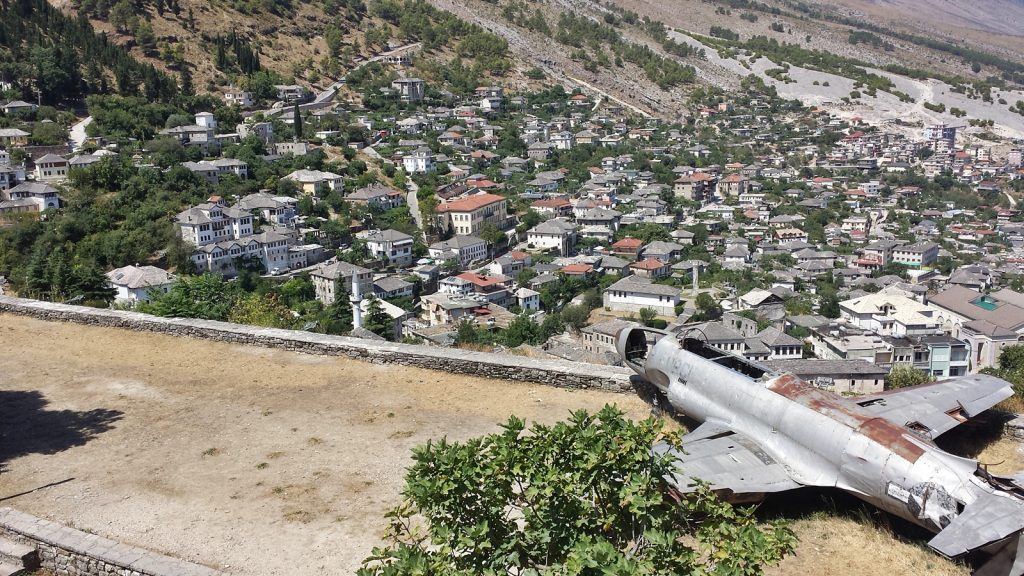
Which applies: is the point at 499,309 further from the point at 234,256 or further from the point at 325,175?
the point at 325,175

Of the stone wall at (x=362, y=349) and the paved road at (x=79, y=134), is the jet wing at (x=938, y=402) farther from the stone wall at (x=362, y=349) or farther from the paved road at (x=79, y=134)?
the paved road at (x=79, y=134)

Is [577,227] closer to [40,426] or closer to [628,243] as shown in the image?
[628,243]

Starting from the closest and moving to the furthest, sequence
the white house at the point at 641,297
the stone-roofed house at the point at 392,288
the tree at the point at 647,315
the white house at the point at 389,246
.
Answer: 1. the tree at the point at 647,315
2. the white house at the point at 641,297
3. the stone-roofed house at the point at 392,288
4. the white house at the point at 389,246

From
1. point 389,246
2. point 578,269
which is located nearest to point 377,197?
point 389,246

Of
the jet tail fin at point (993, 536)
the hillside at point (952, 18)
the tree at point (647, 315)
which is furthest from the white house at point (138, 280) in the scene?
the hillside at point (952, 18)

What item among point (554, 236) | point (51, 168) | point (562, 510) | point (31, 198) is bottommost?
point (554, 236)

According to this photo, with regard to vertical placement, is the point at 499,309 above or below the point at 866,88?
below

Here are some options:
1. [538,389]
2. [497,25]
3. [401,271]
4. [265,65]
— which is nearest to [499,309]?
[401,271]
